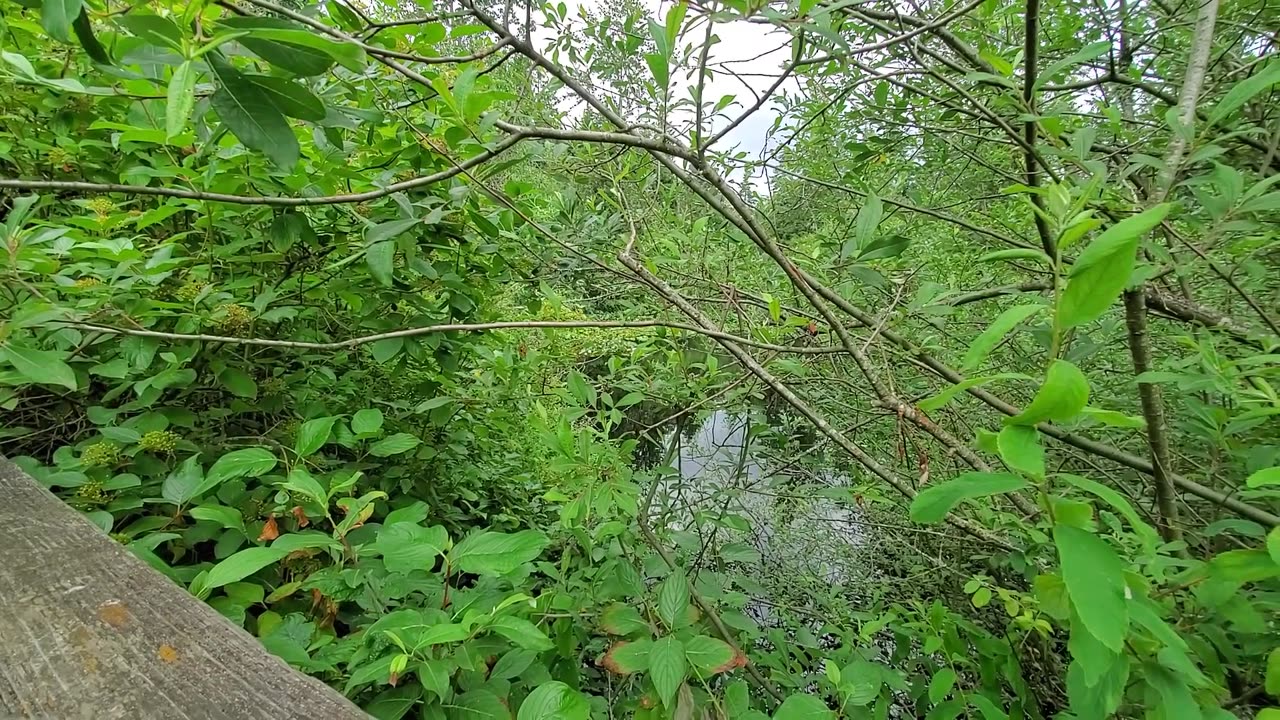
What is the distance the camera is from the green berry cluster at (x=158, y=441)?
3.14ft

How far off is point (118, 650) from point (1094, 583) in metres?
0.88

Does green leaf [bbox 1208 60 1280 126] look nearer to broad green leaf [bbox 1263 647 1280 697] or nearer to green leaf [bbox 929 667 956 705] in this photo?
broad green leaf [bbox 1263 647 1280 697]

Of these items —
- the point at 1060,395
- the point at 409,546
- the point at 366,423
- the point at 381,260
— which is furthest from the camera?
the point at 366,423

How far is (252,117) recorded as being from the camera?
1.62 feet

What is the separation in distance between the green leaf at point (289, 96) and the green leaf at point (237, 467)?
1.80ft

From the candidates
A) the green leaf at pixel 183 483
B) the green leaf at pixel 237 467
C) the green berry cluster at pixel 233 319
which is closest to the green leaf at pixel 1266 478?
the green leaf at pixel 237 467

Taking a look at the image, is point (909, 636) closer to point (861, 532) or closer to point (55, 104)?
point (861, 532)

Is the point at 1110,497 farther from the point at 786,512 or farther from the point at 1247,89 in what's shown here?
the point at 786,512

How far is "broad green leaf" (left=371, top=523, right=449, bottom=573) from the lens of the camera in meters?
0.73

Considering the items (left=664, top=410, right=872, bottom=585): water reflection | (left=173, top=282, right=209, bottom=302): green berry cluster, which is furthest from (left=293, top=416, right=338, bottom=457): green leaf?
(left=664, top=410, right=872, bottom=585): water reflection

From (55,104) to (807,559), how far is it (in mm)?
2424

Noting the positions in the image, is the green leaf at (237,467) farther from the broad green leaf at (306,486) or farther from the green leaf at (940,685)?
the green leaf at (940,685)

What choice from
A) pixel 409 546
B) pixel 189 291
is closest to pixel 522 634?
pixel 409 546

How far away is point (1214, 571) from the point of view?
507 mm
